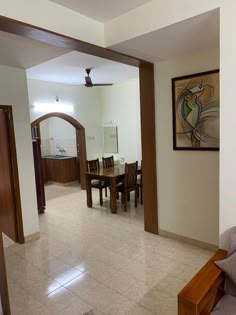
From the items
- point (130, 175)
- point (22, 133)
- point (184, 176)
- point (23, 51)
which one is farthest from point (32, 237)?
point (23, 51)

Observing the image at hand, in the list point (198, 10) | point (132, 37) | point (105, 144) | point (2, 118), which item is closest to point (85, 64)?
point (2, 118)

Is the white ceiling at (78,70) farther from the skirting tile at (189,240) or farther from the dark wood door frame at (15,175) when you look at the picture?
the skirting tile at (189,240)

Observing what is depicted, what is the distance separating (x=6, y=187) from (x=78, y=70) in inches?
93.5

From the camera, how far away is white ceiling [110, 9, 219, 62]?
76.9 inches

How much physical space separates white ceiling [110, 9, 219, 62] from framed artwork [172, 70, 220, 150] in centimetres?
33

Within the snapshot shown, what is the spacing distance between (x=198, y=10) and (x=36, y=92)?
4.07m

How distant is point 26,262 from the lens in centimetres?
287

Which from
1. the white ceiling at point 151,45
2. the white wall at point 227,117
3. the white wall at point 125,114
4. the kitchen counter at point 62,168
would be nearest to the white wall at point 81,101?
the white wall at point 125,114

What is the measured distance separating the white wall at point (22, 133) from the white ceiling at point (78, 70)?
758 millimetres

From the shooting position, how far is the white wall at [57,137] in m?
7.29

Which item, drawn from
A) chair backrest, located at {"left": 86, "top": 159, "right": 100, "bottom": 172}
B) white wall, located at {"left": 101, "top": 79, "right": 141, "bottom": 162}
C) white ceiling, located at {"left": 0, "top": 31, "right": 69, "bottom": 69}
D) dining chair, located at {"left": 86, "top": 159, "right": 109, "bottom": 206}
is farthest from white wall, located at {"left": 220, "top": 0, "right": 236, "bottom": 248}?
white wall, located at {"left": 101, "top": 79, "right": 141, "bottom": 162}

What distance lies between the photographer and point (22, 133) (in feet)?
10.8

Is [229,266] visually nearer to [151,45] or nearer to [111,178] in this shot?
[151,45]

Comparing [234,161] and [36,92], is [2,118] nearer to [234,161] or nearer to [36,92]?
[36,92]
